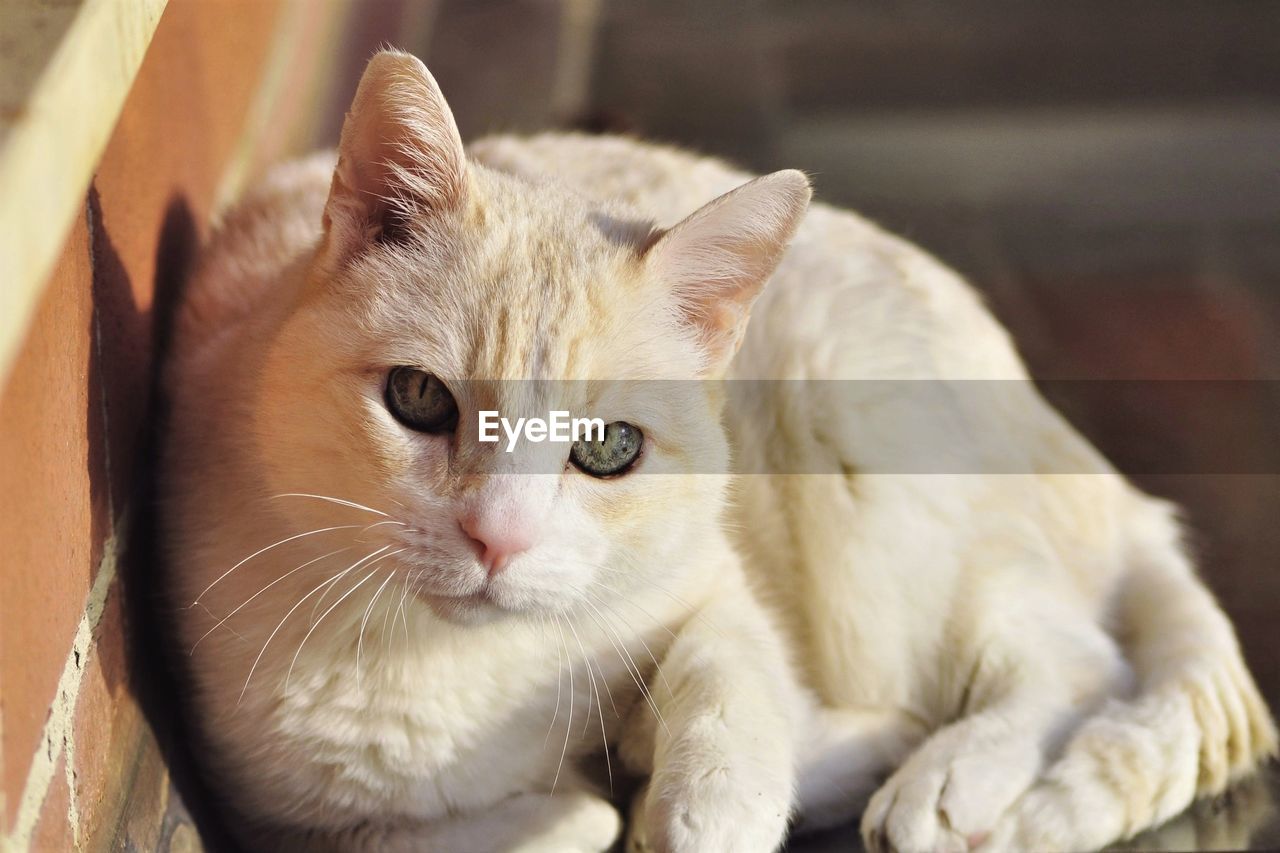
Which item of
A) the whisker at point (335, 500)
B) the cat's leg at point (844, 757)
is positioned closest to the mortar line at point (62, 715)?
→ the whisker at point (335, 500)

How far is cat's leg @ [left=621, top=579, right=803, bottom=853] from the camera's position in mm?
1524

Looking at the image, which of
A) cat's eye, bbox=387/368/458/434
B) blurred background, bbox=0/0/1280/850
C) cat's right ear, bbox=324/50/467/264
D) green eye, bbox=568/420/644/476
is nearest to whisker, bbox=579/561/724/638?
green eye, bbox=568/420/644/476

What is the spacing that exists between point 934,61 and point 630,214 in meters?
3.79

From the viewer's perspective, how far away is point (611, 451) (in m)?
1.51

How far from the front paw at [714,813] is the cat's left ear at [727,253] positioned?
0.52m

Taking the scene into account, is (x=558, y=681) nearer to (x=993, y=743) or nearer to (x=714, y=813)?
(x=714, y=813)

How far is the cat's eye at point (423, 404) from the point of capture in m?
1.45

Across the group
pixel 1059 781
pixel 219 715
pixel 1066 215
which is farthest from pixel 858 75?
pixel 219 715

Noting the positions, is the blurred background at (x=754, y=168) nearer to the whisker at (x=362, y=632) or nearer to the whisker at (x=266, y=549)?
the whisker at (x=266, y=549)

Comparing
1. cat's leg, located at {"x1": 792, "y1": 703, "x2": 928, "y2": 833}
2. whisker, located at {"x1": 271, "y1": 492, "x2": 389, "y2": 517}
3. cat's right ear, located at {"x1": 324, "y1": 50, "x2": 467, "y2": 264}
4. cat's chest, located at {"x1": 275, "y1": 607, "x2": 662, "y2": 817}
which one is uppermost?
cat's right ear, located at {"x1": 324, "y1": 50, "x2": 467, "y2": 264}

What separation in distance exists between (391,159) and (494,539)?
0.49 meters

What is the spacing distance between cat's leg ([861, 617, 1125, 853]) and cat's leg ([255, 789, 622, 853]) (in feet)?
1.29

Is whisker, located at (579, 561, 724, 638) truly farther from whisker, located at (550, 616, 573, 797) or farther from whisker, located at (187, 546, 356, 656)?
whisker, located at (187, 546, 356, 656)

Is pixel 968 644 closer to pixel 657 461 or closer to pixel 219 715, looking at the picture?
pixel 657 461
